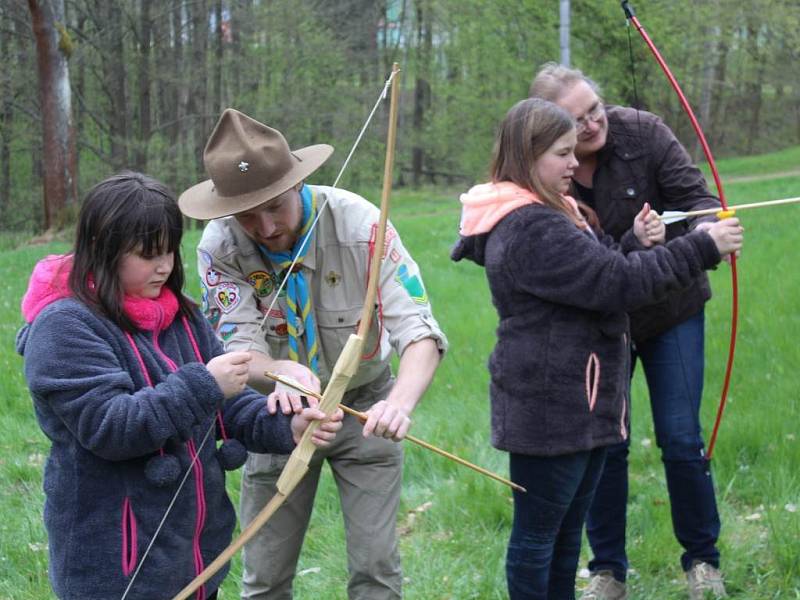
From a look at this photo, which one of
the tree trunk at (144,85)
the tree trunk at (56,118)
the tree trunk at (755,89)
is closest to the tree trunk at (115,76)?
the tree trunk at (144,85)

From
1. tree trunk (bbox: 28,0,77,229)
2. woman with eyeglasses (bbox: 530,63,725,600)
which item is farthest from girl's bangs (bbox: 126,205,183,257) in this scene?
tree trunk (bbox: 28,0,77,229)

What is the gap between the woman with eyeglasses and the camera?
128 inches

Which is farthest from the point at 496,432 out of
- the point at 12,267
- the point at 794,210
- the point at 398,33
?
the point at 398,33

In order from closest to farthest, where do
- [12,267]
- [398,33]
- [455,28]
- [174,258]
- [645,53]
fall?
[174,258] < [12,267] < [645,53] < [455,28] < [398,33]

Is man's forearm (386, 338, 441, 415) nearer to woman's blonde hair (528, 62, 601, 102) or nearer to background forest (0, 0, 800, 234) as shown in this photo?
woman's blonde hair (528, 62, 601, 102)

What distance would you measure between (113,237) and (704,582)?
2.26 meters

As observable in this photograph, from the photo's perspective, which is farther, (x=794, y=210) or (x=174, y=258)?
(x=794, y=210)

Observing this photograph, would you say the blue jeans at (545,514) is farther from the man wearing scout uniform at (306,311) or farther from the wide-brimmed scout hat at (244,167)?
the wide-brimmed scout hat at (244,167)

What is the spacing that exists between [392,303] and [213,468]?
2.20 ft

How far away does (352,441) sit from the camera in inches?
115

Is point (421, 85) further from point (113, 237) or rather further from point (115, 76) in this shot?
point (113, 237)

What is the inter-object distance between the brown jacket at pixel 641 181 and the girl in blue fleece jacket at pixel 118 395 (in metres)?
1.48

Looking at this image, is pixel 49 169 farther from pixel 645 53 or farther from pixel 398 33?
pixel 398 33

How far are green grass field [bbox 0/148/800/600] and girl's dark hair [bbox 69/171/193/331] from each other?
1886 mm
